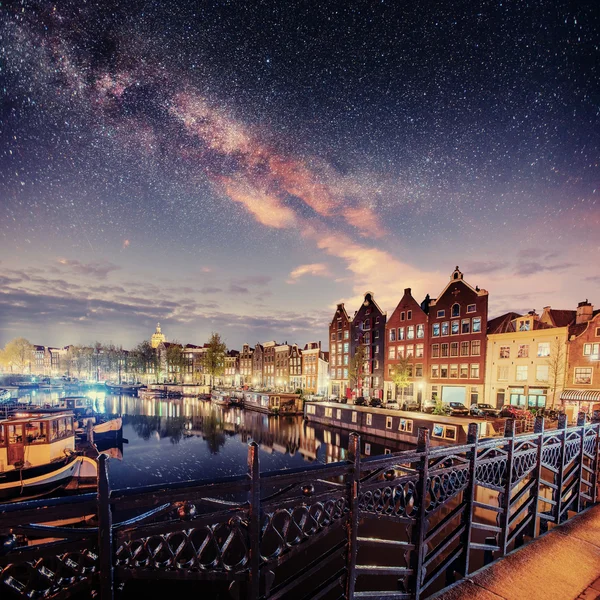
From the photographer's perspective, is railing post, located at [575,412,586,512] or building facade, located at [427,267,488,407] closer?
railing post, located at [575,412,586,512]

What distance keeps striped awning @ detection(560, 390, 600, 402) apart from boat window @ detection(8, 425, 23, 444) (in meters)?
37.8

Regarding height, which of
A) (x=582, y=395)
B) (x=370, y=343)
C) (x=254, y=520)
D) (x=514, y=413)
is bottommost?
(x=514, y=413)

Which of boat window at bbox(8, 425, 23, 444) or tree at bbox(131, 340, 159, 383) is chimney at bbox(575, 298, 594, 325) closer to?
boat window at bbox(8, 425, 23, 444)

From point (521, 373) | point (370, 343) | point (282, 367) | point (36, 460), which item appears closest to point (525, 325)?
point (521, 373)

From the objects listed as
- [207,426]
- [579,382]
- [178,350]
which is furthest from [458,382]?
[178,350]

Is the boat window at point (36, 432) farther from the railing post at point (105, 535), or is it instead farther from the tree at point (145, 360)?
the tree at point (145, 360)

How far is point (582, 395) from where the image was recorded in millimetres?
26969

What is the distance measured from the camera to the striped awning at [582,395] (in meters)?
26.3

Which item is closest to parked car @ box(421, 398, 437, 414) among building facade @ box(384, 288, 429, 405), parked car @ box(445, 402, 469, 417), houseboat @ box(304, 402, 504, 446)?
building facade @ box(384, 288, 429, 405)

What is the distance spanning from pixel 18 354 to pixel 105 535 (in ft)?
519

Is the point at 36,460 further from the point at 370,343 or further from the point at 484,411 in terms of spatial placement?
the point at 370,343

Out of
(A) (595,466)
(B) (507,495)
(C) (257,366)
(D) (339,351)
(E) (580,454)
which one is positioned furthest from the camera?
(C) (257,366)

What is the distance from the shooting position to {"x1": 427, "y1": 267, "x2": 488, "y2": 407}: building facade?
35344 mm

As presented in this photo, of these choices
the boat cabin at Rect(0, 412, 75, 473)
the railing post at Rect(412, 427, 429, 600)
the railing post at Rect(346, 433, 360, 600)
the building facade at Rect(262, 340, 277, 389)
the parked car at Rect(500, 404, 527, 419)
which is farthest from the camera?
the building facade at Rect(262, 340, 277, 389)
